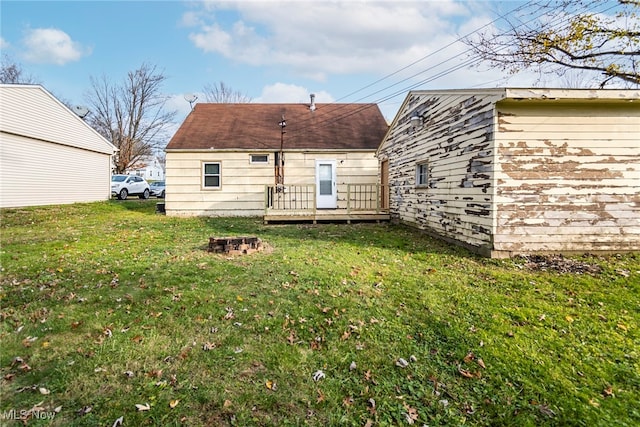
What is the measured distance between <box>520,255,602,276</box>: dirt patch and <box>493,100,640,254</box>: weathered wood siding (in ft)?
0.69

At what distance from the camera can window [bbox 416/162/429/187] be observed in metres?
8.43

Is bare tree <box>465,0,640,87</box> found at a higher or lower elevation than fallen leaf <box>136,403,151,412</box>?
higher

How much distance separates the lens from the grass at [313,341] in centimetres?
229

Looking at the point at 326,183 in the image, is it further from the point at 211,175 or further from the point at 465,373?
the point at 465,373

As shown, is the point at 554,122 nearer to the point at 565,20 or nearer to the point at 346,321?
the point at 346,321

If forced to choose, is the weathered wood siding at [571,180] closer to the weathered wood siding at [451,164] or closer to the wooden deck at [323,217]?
the weathered wood siding at [451,164]

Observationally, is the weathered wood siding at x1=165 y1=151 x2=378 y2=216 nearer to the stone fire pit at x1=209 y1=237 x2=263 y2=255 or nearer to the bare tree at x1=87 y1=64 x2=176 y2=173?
the stone fire pit at x1=209 y1=237 x2=263 y2=255

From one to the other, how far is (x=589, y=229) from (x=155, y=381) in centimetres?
714

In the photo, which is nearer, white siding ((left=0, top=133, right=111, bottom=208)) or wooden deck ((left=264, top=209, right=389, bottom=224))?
wooden deck ((left=264, top=209, right=389, bottom=224))

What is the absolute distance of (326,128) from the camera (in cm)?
1366

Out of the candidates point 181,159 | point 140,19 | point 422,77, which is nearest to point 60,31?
point 140,19

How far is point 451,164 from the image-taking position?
710cm

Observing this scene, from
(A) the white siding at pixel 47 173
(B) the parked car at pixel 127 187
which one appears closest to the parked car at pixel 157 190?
(B) the parked car at pixel 127 187

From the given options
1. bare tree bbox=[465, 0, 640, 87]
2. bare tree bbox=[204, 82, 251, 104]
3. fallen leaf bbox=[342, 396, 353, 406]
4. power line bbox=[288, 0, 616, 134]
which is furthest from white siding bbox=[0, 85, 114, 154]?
bare tree bbox=[204, 82, 251, 104]
